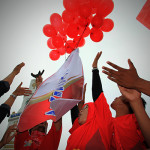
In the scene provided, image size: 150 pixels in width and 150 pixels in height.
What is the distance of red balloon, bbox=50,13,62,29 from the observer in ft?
8.84

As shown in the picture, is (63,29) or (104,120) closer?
(104,120)

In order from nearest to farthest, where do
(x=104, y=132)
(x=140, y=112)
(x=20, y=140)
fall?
(x=140, y=112)
(x=104, y=132)
(x=20, y=140)

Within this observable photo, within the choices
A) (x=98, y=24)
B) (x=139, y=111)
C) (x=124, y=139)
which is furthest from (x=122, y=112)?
(x=98, y=24)

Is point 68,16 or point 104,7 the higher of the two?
point 104,7

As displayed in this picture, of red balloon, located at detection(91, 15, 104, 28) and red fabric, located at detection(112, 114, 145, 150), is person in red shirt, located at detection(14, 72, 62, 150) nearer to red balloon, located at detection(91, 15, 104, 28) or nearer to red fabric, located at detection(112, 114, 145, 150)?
red fabric, located at detection(112, 114, 145, 150)

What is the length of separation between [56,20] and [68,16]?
35 cm

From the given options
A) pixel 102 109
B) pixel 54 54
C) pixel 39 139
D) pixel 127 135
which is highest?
pixel 54 54

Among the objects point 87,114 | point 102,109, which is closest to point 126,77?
point 102,109

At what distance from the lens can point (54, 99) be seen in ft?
5.48

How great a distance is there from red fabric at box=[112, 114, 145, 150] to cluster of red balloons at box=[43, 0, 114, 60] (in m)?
2.16

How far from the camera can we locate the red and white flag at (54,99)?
146 centimetres

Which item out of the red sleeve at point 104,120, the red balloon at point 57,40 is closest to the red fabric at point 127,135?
the red sleeve at point 104,120

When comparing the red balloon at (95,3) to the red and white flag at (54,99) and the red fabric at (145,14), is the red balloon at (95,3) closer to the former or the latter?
the red fabric at (145,14)

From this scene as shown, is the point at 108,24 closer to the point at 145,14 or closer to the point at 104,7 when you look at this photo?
the point at 104,7
